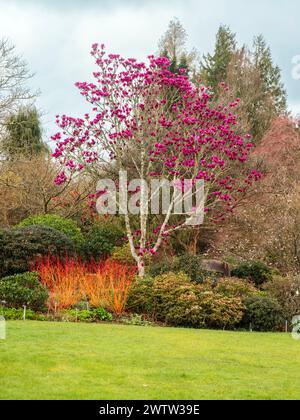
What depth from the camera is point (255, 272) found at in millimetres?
16203

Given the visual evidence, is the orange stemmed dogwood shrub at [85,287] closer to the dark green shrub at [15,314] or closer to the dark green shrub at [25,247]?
the dark green shrub at [15,314]

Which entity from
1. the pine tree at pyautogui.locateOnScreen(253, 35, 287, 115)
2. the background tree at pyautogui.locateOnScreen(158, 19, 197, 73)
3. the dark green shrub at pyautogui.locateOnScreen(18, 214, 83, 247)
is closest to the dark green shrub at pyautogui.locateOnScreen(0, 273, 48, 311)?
the dark green shrub at pyautogui.locateOnScreen(18, 214, 83, 247)

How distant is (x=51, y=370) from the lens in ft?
22.9

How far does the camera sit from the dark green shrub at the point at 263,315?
12.6 meters

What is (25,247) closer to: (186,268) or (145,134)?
(186,268)

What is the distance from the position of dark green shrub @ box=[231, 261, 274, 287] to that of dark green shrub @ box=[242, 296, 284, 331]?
308 centimetres

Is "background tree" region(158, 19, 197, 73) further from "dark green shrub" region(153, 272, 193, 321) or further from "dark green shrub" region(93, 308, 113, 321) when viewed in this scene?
"dark green shrub" region(93, 308, 113, 321)

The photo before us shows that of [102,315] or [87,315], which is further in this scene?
[102,315]

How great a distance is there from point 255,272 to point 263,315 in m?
3.60

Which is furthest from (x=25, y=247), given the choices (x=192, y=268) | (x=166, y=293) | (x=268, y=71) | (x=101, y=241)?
(x=268, y=71)

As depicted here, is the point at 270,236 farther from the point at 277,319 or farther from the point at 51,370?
the point at 51,370

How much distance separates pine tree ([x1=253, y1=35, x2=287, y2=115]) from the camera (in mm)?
35656

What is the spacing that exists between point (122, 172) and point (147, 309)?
4782mm
